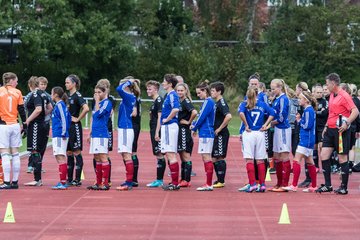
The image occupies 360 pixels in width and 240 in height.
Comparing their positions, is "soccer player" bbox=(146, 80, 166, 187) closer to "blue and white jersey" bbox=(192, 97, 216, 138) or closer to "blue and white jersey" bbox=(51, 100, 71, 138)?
"blue and white jersey" bbox=(192, 97, 216, 138)

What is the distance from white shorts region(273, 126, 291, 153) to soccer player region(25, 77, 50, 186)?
4.24m

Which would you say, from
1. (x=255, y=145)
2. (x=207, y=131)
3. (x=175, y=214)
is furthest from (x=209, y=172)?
(x=175, y=214)

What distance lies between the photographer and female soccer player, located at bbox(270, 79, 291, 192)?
16.3 meters

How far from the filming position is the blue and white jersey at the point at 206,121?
642 inches

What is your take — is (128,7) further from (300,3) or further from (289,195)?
(289,195)

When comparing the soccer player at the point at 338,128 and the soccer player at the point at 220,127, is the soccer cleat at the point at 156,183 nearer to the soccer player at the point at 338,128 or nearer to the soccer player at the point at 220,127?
the soccer player at the point at 220,127

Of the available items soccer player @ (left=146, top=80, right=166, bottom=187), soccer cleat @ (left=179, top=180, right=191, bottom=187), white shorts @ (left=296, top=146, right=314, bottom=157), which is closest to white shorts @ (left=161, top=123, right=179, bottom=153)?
soccer player @ (left=146, top=80, right=166, bottom=187)

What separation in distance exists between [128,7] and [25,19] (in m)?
5.71

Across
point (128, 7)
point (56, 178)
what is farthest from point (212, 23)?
point (56, 178)

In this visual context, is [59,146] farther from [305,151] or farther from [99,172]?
[305,151]

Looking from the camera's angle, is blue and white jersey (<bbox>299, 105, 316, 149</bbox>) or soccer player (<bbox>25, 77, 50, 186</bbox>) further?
soccer player (<bbox>25, 77, 50, 186</bbox>)

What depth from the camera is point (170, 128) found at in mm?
16234

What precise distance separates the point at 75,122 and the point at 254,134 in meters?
3.17

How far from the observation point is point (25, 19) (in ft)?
154
